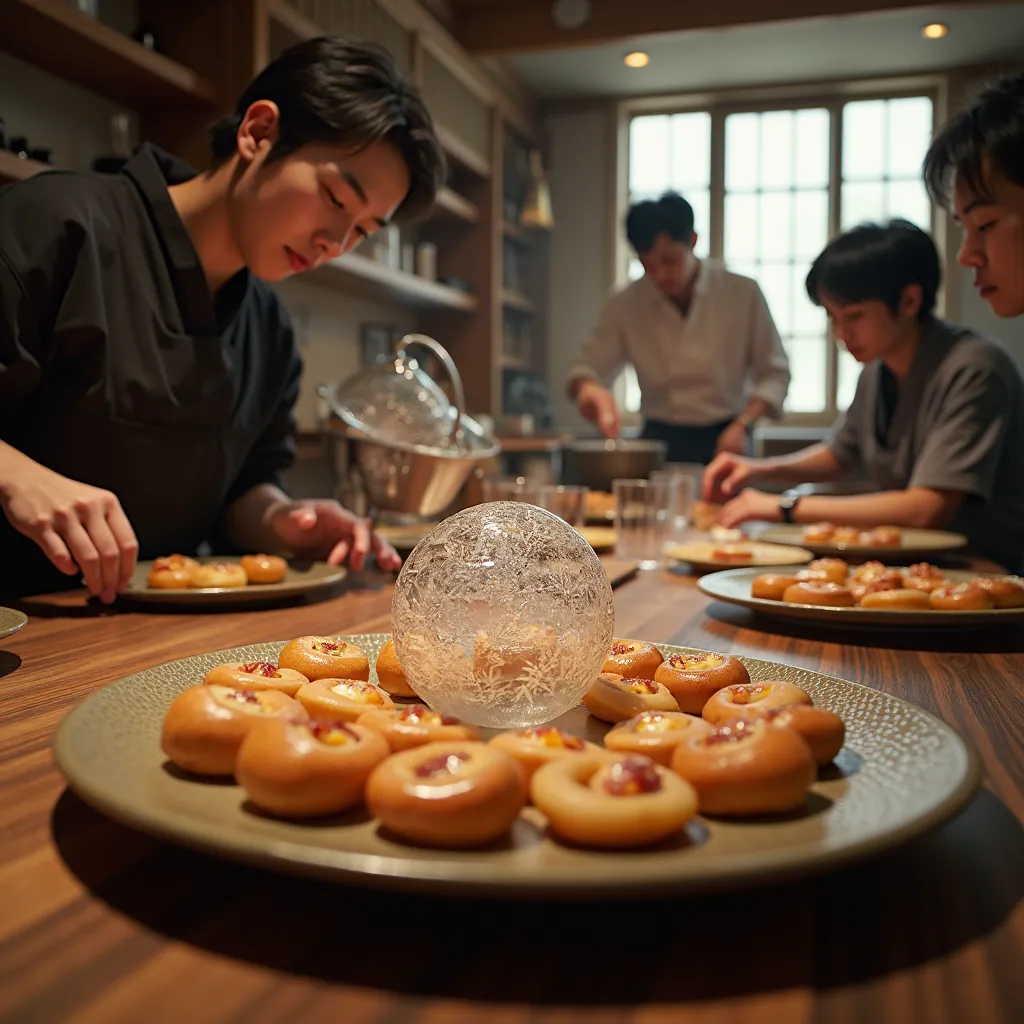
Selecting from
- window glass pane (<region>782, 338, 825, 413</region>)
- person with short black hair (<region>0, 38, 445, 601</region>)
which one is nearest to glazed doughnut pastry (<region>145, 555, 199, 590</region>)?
person with short black hair (<region>0, 38, 445, 601</region>)

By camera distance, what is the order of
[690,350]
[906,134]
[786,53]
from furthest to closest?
[906,134], [786,53], [690,350]

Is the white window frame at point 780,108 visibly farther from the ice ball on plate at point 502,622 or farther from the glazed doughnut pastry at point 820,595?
the ice ball on plate at point 502,622

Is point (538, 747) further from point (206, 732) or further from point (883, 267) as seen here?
point (883, 267)

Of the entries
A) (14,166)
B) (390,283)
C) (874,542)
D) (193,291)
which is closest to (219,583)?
(193,291)

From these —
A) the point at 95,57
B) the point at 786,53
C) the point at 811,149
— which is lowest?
the point at 95,57

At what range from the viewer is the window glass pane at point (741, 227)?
6.49 meters

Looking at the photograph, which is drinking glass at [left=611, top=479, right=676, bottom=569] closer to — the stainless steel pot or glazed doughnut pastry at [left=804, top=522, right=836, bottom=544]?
glazed doughnut pastry at [left=804, top=522, right=836, bottom=544]

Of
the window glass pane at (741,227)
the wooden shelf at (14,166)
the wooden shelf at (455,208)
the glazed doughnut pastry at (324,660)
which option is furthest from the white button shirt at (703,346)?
the glazed doughnut pastry at (324,660)

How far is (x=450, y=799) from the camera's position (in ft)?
1.27

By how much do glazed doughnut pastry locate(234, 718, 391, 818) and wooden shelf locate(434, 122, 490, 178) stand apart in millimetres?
4616

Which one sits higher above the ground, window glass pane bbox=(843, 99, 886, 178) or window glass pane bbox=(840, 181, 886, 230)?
window glass pane bbox=(843, 99, 886, 178)

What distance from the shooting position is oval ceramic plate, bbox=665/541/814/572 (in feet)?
4.94

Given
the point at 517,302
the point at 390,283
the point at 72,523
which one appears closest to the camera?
the point at 72,523

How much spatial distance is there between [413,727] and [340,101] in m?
1.20
